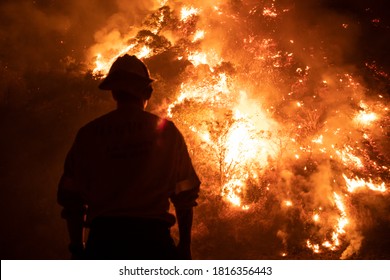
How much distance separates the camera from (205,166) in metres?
11.1

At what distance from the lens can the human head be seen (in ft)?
8.59

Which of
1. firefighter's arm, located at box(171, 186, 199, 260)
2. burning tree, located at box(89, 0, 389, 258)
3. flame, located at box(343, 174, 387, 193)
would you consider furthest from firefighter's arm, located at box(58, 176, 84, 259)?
flame, located at box(343, 174, 387, 193)

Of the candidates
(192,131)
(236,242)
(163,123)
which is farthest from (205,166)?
(163,123)

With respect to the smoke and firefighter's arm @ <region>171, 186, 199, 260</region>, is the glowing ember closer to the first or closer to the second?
the smoke

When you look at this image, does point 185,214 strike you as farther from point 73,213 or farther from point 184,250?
point 73,213

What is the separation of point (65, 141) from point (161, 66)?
5.16 m

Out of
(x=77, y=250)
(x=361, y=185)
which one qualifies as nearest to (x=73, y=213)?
(x=77, y=250)

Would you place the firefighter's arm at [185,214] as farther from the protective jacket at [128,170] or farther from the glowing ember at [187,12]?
the glowing ember at [187,12]

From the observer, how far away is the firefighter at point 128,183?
2.22 m

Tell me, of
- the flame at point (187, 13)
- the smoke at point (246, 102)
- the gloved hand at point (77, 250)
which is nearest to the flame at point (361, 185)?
the smoke at point (246, 102)

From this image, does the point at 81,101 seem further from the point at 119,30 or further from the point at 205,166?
the point at 119,30

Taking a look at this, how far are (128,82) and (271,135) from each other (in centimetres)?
973

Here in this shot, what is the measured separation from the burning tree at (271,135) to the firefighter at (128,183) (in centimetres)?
675

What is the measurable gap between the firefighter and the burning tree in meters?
6.75
